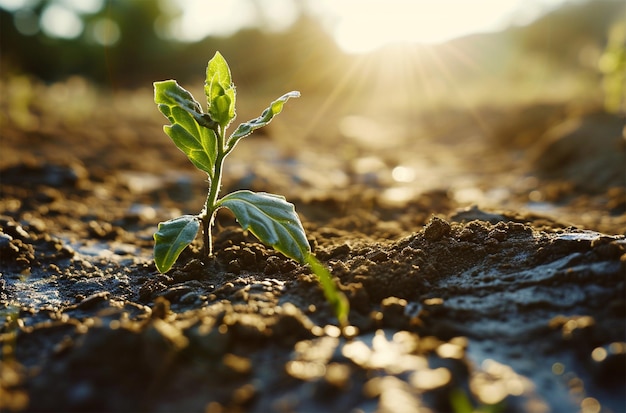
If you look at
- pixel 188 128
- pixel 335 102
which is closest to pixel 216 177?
pixel 188 128

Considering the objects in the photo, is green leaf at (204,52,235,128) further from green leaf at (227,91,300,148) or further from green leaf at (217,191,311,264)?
green leaf at (217,191,311,264)

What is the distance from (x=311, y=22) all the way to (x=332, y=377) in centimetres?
3219

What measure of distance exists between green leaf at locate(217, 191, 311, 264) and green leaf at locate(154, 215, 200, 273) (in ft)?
0.68

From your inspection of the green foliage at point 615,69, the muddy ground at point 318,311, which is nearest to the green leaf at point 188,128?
the muddy ground at point 318,311

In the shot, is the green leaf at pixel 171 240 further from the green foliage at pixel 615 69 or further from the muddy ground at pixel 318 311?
the green foliage at pixel 615 69

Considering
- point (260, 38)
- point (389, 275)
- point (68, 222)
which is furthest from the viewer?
point (260, 38)

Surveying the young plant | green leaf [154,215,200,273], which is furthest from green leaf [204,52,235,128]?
green leaf [154,215,200,273]

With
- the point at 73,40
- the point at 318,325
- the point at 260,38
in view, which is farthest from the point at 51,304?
the point at 260,38

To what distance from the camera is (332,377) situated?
1.45 m

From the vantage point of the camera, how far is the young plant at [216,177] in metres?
2.09

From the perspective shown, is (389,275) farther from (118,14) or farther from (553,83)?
(118,14)

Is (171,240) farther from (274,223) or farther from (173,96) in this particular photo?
(173,96)

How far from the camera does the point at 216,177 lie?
2.38 m

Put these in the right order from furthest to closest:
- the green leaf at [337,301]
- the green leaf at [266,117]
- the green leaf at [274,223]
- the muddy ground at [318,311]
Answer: the green leaf at [266,117] → the green leaf at [274,223] → the green leaf at [337,301] → the muddy ground at [318,311]
